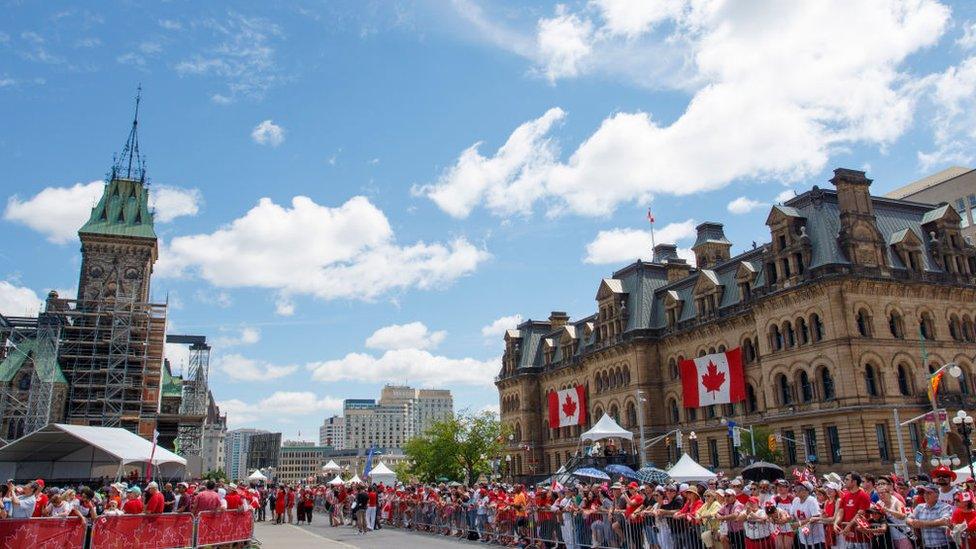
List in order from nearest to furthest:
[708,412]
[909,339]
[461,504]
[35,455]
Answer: [461,504], [35,455], [909,339], [708,412]

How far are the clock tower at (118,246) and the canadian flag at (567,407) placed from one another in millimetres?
46639

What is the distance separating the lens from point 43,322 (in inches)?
3034

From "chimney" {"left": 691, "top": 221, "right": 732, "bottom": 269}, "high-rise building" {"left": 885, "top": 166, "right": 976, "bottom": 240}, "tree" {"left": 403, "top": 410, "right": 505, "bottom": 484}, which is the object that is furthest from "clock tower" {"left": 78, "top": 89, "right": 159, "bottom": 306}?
"high-rise building" {"left": 885, "top": 166, "right": 976, "bottom": 240}

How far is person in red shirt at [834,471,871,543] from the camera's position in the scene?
12852mm

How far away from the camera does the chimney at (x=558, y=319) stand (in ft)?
280

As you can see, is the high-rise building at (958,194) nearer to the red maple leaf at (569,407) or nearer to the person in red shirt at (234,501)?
the red maple leaf at (569,407)

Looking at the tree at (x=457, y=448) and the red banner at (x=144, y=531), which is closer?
the red banner at (x=144, y=531)

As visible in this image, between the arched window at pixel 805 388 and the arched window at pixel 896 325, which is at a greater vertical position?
the arched window at pixel 896 325

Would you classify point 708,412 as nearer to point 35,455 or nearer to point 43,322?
point 35,455

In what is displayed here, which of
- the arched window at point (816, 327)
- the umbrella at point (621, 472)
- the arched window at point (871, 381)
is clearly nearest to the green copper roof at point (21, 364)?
the umbrella at point (621, 472)

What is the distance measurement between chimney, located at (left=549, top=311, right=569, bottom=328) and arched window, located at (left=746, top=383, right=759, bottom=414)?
3484 cm

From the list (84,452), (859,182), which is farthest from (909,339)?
(84,452)

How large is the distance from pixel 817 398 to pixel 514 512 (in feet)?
88.2

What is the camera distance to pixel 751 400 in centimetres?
5109
